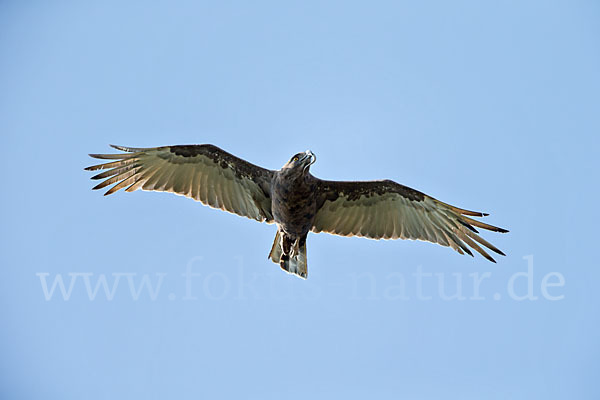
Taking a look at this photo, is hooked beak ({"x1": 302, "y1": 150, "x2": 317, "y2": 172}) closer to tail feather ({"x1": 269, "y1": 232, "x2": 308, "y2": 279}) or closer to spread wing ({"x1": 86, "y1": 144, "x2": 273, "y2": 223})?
spread wing ({"x1": 86, "y1": 144, "x2": 273, "y2": 223})

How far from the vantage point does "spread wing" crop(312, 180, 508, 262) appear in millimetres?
12852

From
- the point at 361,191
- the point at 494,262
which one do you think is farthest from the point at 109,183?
→ the point at 494,262

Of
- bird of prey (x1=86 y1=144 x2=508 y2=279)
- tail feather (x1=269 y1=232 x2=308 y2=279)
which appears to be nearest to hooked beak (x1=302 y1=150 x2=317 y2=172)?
bird of prey (x1=86 y1=144 x2=508 y2=279)

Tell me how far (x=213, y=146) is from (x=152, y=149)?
1.08 metres

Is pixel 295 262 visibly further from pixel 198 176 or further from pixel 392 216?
pixel 198 176

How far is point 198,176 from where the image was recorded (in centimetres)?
1263

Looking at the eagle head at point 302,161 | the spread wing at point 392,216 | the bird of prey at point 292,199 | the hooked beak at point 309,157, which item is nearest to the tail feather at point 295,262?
the bird of prey at point 292,199

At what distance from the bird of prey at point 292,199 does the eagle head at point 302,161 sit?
0.28m

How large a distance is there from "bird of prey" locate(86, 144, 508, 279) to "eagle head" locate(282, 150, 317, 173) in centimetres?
28

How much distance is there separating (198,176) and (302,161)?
2225mm

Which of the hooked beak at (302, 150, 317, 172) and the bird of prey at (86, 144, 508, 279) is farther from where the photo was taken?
the bird of prey at (86, 144, 508, 279)

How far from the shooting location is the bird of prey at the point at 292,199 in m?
12.3

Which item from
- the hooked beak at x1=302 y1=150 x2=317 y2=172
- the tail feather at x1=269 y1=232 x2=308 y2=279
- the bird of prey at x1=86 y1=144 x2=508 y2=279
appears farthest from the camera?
the tail feather at x1=269 y1=232 x2=308 y2=279

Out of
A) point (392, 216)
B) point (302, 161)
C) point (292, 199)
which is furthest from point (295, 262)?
point (302, 161)
